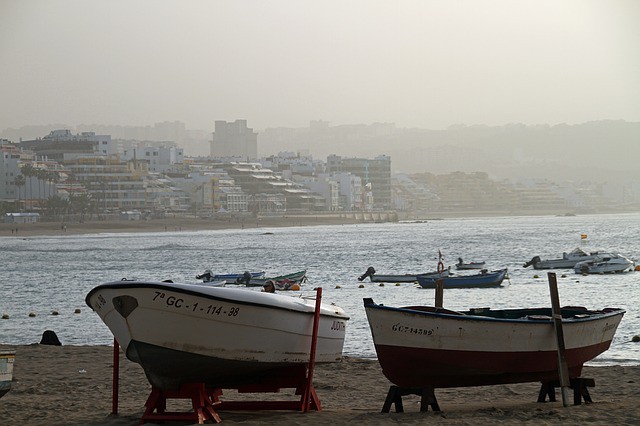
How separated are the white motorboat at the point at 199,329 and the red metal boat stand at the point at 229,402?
0.54 ft

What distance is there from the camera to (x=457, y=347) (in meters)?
13.1

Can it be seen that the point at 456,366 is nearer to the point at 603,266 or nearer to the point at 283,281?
the point at 283,281

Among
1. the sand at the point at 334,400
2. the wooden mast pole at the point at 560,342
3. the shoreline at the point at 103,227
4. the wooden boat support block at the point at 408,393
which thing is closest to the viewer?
the sand at the point at 334,400

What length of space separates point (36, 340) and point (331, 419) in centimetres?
1572

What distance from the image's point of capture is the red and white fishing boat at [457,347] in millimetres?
13008

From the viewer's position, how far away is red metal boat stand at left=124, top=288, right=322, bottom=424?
41.8 feet

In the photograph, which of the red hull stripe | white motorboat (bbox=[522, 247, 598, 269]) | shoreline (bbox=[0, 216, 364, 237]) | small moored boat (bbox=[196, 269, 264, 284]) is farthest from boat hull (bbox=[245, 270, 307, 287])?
shoreline (bbox=[0, 216, 364, 237])

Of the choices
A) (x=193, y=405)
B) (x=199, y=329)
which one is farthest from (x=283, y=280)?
(x=199, y=329)

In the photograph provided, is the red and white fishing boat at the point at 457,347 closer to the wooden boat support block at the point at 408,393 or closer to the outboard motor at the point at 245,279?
the wooden boat support block at the point at 408,393

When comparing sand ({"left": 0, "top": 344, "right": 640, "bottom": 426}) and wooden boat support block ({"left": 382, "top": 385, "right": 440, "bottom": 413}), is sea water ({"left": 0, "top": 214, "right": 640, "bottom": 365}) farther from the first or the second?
wooden boat support block ({"left": 382, "top": 385, "right": 440, "bottom": 413})

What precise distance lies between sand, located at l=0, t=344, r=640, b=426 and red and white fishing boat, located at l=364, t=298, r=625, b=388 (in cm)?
45

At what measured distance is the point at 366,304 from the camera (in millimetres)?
13266

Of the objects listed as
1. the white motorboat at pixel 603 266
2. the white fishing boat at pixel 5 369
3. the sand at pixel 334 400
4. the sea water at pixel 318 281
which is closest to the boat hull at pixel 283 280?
the sea water at pixel 318 281

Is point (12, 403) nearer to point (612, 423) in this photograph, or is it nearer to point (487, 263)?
point (612, 423)
